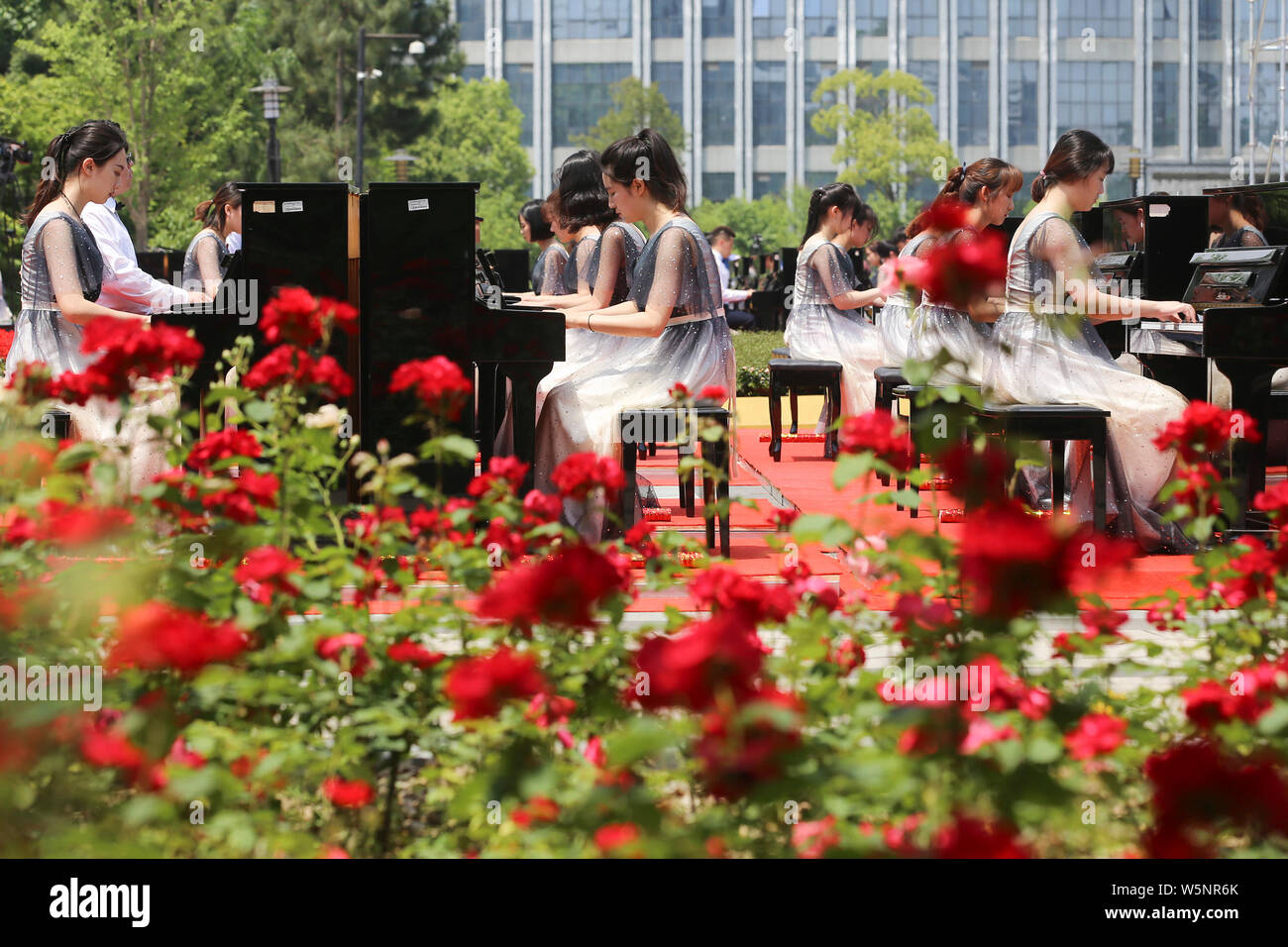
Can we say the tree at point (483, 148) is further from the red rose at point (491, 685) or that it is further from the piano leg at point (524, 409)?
the red rose at point (491, 685)

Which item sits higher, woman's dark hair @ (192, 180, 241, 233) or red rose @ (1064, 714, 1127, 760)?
woman's dark hair @ (192, 180, 241, 233)

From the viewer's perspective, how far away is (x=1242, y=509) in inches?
274

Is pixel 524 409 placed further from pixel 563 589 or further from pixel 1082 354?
pixel 563 589

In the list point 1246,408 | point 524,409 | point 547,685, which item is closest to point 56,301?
point 524,409

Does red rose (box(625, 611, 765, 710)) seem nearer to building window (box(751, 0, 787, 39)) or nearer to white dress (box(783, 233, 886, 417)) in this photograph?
white dress (box(783, 233, 886, 417))

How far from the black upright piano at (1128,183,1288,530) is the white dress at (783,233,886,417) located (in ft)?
6.76

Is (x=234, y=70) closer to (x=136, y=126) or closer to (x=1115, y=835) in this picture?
(x=136, y=126)

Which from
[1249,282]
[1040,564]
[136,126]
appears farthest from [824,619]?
[136,126]

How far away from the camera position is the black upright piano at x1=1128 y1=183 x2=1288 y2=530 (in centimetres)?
648

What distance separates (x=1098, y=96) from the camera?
252 feet

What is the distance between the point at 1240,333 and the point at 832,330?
4.49 m

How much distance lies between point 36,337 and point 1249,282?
5373 mm

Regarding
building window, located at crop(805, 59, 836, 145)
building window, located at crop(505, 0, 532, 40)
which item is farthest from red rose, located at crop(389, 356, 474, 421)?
building window, located at crop(505, 0, 532, 40)

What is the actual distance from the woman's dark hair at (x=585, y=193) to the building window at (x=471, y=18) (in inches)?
2902
